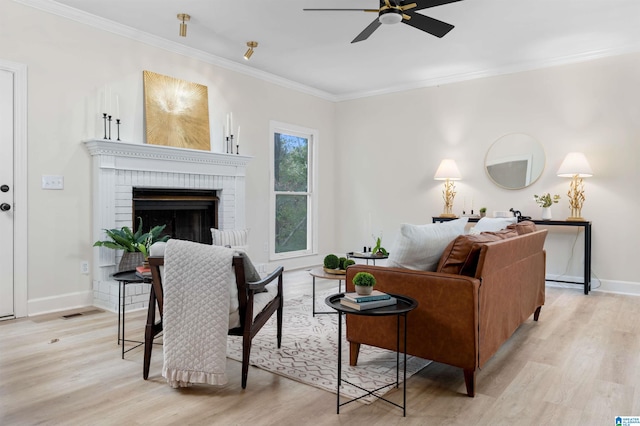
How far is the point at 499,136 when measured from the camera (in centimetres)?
576

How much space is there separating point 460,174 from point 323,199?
2.15 m

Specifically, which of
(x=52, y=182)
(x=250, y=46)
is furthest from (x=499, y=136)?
(x=52, y=182)

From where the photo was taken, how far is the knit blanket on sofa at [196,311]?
7.55 ft

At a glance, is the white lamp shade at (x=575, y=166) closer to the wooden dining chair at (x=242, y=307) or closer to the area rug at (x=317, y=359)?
the area rug at (x=317, y=359)

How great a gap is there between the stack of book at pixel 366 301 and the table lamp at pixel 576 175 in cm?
367

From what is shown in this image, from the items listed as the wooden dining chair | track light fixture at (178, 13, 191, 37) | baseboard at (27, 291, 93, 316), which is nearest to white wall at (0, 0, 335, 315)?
baseboard at (27, 291, 93, 316)

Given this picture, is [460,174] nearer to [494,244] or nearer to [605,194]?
[605,194]

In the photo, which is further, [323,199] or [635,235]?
[323,199]

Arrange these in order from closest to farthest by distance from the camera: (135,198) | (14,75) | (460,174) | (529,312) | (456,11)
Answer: (529,312), (14,75), (456,11), (135,198), (460,174)

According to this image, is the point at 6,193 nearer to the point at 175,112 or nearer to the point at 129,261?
the point at 129,261

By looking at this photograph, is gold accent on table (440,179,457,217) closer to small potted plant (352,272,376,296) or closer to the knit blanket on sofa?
small potted plant (352,272,376,296)

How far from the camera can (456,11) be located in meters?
3.97

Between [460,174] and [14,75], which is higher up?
[14,75]

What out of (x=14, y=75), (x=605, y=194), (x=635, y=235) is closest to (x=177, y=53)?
(x=14, y=75)
